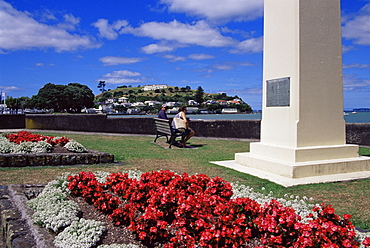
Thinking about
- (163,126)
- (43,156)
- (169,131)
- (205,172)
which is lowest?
(205,172)

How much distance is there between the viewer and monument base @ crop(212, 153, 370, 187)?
20.2 ft

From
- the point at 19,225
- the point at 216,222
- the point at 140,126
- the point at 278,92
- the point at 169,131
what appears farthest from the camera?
the point at 140,126

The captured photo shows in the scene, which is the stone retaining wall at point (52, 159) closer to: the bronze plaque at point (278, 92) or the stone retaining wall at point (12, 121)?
the bronze plaque at point (278, 92)

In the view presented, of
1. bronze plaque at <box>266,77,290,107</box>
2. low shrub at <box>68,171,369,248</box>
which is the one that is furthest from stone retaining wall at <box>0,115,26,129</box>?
low shrub at <box>68,171,369,248</box>

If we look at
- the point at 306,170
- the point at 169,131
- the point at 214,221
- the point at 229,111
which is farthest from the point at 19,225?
the point at 229,111

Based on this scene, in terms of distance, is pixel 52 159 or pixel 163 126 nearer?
pixel 52 159

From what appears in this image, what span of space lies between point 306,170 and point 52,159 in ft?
17.5

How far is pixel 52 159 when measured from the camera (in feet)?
24.6

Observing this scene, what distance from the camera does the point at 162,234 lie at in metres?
3.07

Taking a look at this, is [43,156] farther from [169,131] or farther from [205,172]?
[169,131]

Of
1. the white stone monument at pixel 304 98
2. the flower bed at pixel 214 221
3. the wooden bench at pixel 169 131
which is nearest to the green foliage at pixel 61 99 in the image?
the wooden bench at pixel 169 131

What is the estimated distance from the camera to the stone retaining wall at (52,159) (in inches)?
285

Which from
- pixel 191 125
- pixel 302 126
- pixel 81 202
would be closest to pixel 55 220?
pixel 81 202

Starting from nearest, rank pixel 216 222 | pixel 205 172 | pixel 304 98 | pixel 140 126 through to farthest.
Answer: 1. pixel 216 222
2. pixel 304 98
3. pixel 205 172
4. pixel 140 126
